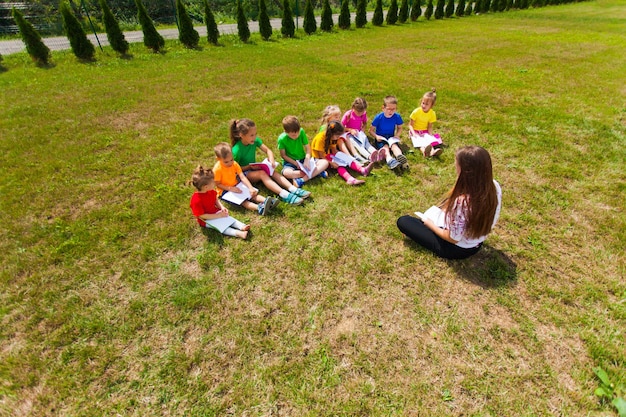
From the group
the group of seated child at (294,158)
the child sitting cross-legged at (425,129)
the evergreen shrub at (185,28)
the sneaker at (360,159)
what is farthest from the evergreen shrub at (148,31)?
the child sitting cross-legged at (425,129)

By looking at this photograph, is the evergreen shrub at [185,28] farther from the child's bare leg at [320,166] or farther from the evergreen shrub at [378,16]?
the evergreen shrub at [378,16]

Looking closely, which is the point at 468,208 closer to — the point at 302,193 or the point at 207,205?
the point at 302,193

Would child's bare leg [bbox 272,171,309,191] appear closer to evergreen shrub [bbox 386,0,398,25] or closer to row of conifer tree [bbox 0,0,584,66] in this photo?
row of conifer tree [bbox 0,0,584,66]

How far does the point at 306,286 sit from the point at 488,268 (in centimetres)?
210

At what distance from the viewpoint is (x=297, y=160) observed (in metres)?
5.00

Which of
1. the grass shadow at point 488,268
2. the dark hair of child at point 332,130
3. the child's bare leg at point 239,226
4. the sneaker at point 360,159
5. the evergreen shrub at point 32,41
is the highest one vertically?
the evergreen shrub at point 32,41

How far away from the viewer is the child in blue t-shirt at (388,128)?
545cm

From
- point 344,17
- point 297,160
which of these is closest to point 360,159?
point 297,160

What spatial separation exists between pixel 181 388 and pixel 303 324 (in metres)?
1.15

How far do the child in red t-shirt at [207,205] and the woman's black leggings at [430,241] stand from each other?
202 cm

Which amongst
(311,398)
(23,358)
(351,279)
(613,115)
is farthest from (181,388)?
(613,115)

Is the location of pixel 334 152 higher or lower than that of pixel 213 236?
higher

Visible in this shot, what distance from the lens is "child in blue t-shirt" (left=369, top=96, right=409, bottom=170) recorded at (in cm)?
545

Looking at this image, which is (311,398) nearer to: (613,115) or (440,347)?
(440,347)
